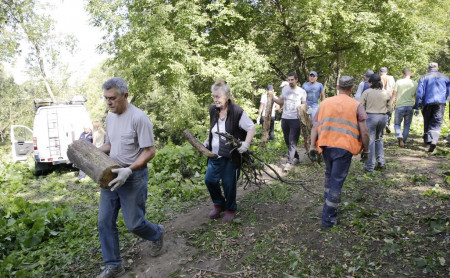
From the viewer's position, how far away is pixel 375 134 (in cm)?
609

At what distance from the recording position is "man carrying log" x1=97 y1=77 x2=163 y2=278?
10.6 ft

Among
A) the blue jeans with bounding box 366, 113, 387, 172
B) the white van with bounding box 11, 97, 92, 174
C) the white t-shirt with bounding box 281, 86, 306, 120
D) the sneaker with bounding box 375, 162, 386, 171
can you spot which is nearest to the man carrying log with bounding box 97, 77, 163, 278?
the white t-shirt with bounding box 281, 86, 306, 120

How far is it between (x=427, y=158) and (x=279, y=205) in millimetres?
4343

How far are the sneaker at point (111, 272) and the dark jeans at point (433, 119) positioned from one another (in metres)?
7.71

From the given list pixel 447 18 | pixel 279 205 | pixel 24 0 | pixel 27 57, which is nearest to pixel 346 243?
pixel 279 205

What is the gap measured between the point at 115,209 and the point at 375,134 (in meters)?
5.18

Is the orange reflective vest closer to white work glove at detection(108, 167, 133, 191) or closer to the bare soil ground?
the bare soil ground

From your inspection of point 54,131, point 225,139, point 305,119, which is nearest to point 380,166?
point 305,119


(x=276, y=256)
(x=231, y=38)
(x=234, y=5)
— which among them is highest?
(x=234, y=5)

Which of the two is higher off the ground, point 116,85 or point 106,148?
point 116,85

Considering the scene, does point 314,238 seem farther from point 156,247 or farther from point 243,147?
point 156,247

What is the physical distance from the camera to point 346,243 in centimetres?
356

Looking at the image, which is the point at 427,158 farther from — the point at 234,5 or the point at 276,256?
the point at 234,5

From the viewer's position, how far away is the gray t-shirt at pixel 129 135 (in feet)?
10.6
